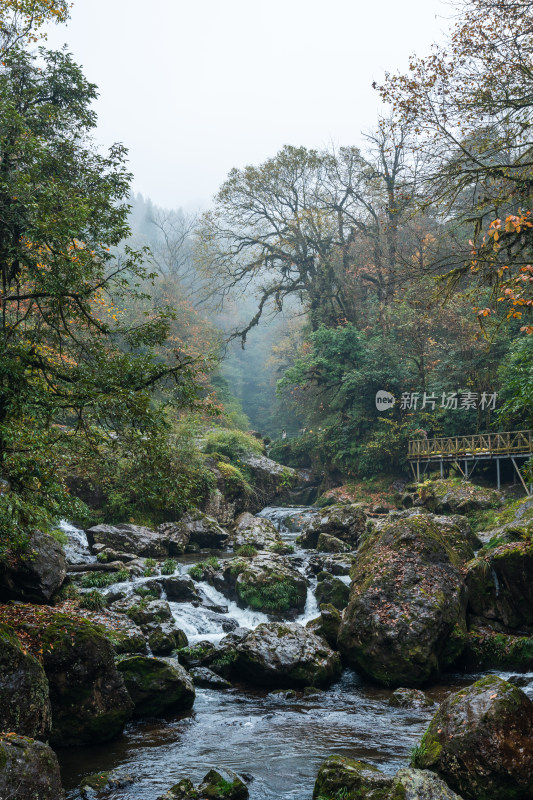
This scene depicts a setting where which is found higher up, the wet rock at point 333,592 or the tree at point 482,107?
the tree at point 482,107

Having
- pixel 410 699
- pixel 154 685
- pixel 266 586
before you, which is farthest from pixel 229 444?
pixel 410 699

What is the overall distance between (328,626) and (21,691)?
5587mm

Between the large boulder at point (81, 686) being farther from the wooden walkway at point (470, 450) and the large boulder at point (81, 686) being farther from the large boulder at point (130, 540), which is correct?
the wooden walkway at point (470, 450)

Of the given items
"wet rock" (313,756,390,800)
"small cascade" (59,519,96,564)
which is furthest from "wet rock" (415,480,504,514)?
"wet rock" (313,756,390,800)

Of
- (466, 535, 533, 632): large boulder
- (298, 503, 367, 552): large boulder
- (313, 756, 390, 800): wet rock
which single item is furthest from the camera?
(298, 503, 367, 552): large boulder

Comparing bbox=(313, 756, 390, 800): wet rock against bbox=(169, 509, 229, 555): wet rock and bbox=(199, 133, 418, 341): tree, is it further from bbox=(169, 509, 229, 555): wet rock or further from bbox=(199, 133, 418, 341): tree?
bbox=(199, 133, 418, 341): tree

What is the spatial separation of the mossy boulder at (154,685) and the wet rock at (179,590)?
14.5ft

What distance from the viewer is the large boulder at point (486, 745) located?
4.73m

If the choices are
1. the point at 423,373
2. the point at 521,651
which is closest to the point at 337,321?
the point at 423,373

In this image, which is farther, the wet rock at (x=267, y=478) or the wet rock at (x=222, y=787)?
the wet rock at (x=267, y=478)

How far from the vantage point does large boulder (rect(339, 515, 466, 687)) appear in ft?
26.7

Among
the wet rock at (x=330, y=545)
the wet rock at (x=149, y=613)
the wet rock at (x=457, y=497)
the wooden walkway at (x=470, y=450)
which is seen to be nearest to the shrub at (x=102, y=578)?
the wet rock at (x=149, y=613)

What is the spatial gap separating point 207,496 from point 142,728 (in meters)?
13.3

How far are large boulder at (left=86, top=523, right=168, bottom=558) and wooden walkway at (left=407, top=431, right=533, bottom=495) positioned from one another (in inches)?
451
